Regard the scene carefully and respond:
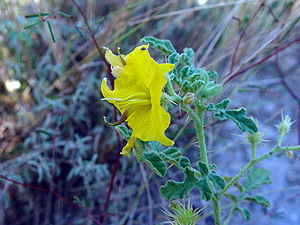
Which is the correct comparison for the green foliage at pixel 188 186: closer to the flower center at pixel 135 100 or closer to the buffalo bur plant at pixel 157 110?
the buffalo bur plant at pixel 157 110

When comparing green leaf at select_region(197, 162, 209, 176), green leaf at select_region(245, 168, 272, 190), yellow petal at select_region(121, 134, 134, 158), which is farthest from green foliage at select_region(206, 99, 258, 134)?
green leaf at select_region(245, 168, 272, 190)

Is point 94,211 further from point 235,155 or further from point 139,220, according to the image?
point 235,155

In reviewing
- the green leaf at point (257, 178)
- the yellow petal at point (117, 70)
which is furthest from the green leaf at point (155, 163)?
the green leaf at point (257, 178)

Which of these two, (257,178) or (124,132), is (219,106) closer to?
(124,132)

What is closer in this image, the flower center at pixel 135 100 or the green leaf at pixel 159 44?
the flower center at pixel 135 100

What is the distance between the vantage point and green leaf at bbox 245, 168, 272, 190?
4.25 ft

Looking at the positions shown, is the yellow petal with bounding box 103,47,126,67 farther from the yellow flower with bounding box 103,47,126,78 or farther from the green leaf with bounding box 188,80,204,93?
the green leaf with bounding box 188,80,204,93

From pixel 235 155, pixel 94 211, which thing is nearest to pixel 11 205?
pixel 94 211

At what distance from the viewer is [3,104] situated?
215 centimetres

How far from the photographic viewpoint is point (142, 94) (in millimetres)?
832

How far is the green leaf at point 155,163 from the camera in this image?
2.68ft

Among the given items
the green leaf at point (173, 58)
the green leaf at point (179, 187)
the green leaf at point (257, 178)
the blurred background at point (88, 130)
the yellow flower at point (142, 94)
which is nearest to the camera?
the yellow flower at point (142, 94)

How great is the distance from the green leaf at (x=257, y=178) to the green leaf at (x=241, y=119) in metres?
0.59

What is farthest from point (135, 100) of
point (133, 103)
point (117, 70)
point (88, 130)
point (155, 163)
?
point (88, 130)
